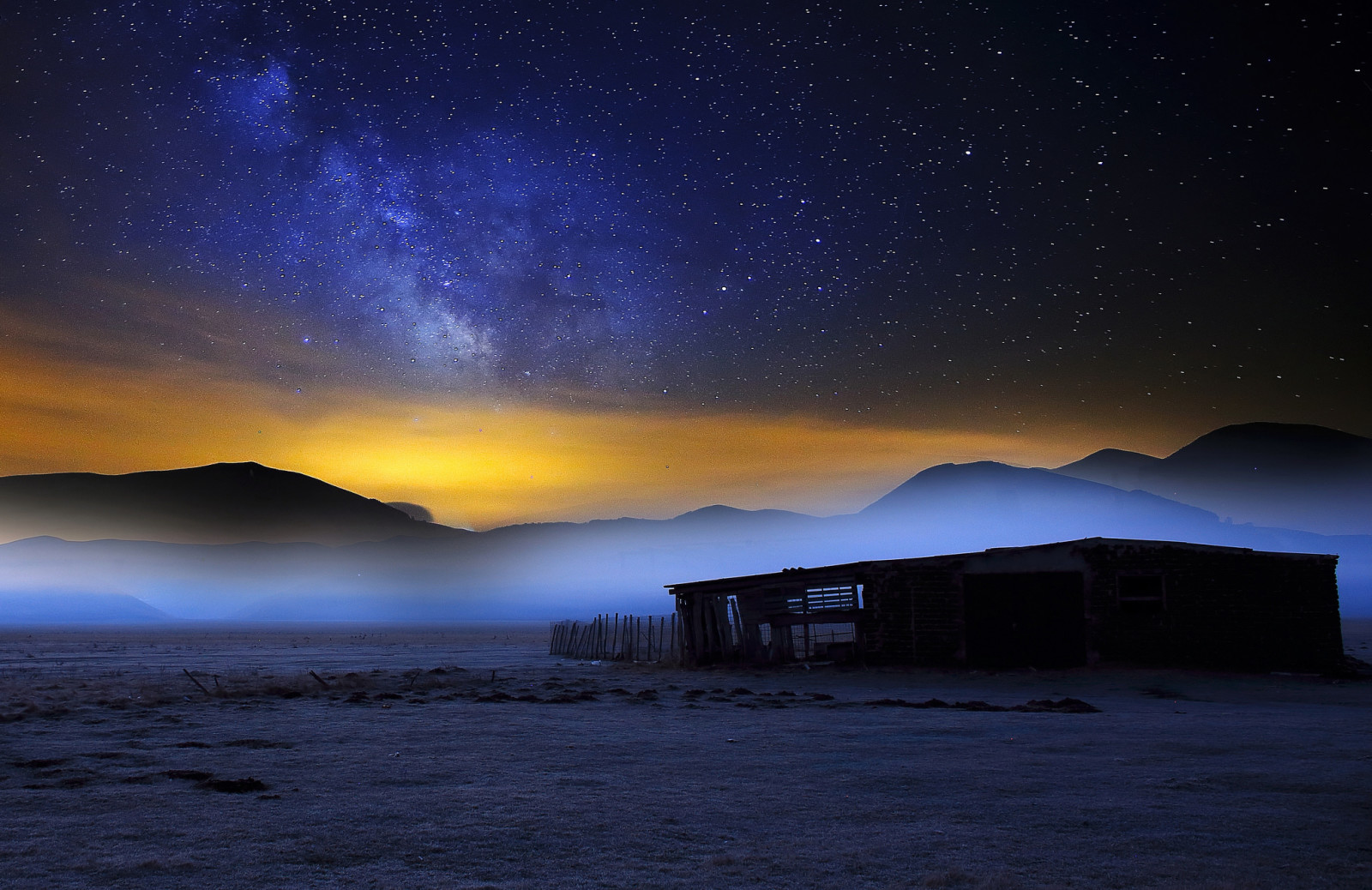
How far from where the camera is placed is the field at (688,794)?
613 cm

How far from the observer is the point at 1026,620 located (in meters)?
24.8

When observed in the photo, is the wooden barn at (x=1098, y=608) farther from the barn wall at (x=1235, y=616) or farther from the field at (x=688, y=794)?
the field at (x=688, y=794)

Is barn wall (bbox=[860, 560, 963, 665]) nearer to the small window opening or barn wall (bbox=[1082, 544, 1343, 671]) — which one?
barn wall (bbox=[1082, 544, 1343, 671])

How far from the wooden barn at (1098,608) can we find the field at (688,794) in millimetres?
5389

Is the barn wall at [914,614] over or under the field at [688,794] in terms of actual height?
over

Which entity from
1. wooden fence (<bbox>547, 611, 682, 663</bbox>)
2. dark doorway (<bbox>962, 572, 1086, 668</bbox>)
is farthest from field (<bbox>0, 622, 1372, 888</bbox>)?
wooden fence (<bbox>547, 611, 682, 663</bbox>)

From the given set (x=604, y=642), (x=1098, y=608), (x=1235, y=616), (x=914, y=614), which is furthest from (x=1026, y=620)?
(x=604, y=642)

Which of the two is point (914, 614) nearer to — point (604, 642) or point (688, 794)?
point (604, 642)

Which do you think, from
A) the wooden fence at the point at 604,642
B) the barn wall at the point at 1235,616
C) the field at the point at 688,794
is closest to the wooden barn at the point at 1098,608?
the barn wall at the point at 1235,616

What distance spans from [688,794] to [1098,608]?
19034 mm

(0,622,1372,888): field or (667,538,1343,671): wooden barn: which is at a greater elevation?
(667,538,1343,671): wooden barn

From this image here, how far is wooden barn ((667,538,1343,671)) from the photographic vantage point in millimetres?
23375

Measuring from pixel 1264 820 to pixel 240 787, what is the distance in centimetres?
905

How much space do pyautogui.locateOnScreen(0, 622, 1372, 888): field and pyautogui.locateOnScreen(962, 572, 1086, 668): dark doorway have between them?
620cm
